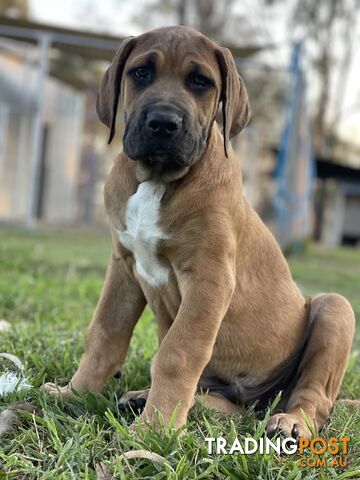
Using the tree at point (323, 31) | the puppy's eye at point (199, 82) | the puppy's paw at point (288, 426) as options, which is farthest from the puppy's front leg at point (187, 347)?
the tree at point (323, 31)

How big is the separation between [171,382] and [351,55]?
29273 millimetres

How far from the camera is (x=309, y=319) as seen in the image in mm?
2951

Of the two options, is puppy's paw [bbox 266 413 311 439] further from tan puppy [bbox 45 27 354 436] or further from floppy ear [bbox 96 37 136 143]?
floppy ear [bbox 96 37 136 143]

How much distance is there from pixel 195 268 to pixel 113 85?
91 cm

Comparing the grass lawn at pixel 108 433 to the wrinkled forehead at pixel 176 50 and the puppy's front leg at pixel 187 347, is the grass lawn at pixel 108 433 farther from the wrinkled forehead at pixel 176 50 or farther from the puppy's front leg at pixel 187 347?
the wrinkled forehead at pixel 176 50

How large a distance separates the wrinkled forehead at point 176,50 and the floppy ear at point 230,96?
0.04m

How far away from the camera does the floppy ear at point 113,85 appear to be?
2641mm

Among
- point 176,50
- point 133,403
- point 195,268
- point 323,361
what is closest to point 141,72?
point 176,50

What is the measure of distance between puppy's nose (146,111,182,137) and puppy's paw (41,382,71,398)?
1.08 metres

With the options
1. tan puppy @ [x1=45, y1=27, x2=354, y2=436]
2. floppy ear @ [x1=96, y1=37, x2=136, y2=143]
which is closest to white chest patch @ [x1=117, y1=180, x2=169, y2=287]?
tan puppy @ [x1=45, y1=27, x2=354, y2=436]

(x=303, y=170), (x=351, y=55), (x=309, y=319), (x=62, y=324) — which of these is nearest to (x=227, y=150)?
(x=309, y=319)

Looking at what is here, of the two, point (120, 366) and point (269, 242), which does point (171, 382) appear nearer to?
point (120, 366)

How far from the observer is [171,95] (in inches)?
95.0

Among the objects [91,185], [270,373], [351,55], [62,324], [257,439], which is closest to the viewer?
[257,439]
